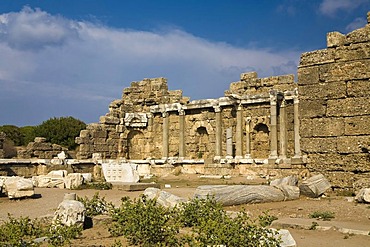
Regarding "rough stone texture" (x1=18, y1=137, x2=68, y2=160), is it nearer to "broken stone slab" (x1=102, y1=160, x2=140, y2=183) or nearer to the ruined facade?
the ruined facade

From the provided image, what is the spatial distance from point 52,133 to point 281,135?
73.7 feet

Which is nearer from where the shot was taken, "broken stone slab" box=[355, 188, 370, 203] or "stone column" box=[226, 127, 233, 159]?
"broken stone slab" box=[355, 188, 370, 203]

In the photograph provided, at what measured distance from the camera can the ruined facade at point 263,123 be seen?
12969 millimetres

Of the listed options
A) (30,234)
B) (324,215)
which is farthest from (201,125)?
(30,234)

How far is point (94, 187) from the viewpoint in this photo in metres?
16.3

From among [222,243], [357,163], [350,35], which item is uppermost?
[350,35]

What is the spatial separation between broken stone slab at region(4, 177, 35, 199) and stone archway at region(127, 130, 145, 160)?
15.2 metres

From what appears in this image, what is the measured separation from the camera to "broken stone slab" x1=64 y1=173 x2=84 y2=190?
16.3 metres

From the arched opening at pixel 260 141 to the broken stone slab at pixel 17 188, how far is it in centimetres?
1390

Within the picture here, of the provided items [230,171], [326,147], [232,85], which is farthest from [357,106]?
[232,85]

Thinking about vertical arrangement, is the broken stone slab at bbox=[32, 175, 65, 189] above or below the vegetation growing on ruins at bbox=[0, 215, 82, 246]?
above

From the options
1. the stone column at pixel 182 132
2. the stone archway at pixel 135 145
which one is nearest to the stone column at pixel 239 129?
the stone column at pixel 182 132

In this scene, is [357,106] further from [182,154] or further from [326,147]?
[182,154]

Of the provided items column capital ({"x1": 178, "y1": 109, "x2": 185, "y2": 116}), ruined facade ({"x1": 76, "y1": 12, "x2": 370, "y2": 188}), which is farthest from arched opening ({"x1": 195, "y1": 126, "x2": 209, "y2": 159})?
column capital ({"x1": 178, "y1": 109, "x2": 185, "y2": 116})
